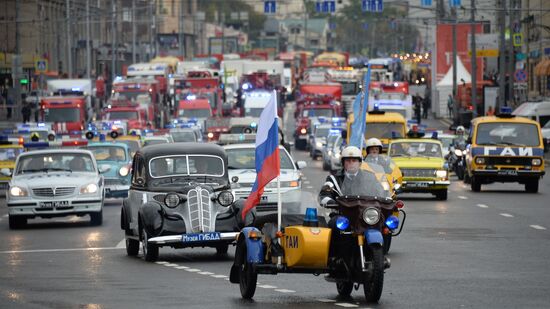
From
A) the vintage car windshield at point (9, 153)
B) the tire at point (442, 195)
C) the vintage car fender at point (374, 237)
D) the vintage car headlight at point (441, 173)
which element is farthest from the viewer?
the vintage car windshield at point (9, 153)

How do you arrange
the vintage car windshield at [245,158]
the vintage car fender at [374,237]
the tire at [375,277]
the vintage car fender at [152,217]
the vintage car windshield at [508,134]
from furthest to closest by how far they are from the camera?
the vintage car windshield at [508,134] → the vintage car windshield at [245,158] → the vintage car fender at [152,217] → the vintage car fender at [374,237] → the tire at [375,277]

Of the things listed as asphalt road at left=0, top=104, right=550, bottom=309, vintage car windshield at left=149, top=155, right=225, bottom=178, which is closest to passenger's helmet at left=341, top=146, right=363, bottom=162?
asphalt road at left=0, top=104, right=550, bottom=309

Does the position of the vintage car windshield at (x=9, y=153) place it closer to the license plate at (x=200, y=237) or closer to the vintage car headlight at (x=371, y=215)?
the license plate at (x=200, y=237)

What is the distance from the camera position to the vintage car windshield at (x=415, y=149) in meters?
36.9

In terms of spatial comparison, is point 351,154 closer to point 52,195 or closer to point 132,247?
point 132,247

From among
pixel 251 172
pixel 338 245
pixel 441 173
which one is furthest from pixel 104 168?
pixel 338 245

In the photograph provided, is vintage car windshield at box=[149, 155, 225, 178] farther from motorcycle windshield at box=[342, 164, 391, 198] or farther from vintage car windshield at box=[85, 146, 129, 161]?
vintage car windshield at box=[85, 146, 129, 161]

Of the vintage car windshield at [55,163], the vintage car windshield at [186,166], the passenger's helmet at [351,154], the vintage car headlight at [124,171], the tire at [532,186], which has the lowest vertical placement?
the tire at [532,186]

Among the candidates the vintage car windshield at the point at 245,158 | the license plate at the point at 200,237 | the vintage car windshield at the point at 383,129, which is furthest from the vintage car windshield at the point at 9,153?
the license plate at the point at 200,237

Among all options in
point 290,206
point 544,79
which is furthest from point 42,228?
point 544,79

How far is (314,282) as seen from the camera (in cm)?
1759

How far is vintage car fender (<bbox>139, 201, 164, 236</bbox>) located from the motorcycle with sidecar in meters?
5.06

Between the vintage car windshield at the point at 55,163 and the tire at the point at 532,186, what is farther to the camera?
the tire at the point at 532,186

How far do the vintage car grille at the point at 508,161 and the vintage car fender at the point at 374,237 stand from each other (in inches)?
931
